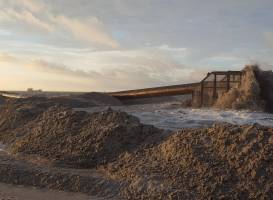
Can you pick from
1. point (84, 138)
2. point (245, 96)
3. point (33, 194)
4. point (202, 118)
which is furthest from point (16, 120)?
point (245, 96)

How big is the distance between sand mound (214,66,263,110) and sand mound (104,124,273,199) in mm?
8361

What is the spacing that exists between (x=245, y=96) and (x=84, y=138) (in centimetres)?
868

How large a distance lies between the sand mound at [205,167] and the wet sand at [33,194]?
851mm

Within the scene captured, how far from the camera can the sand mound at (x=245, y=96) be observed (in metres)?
17.3

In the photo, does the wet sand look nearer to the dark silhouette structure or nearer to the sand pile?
the sand pile

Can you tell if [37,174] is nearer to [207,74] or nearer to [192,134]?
[192,134]

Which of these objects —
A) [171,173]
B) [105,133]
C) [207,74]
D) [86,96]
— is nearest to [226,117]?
[207,74]

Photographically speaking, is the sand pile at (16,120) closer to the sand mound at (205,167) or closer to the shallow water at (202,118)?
the shallow water at (202,118)

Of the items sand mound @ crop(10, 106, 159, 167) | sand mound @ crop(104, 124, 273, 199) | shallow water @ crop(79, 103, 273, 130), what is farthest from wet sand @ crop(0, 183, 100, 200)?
shallow water @ crop(79, 103, 273, 130)

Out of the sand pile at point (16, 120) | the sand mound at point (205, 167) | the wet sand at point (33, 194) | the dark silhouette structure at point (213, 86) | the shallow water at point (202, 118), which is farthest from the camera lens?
the dark silhouette structure at point (213, 86)

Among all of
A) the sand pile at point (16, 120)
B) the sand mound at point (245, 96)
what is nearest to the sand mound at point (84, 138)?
the sand pile at point (16, 120)

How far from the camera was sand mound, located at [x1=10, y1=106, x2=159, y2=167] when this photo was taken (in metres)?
9.91

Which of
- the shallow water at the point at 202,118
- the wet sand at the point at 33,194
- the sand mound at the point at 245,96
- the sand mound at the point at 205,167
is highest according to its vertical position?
the sand mound at the point at 245,96

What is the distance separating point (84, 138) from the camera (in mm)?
10578
